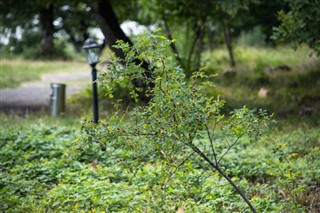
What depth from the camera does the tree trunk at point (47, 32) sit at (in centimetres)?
2800

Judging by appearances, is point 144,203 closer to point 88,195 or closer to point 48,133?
point 88,195

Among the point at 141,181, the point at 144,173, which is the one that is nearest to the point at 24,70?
the point at 144,173

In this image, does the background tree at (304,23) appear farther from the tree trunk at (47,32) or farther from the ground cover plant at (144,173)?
the tree trunk at (47,32)

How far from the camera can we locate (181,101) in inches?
154

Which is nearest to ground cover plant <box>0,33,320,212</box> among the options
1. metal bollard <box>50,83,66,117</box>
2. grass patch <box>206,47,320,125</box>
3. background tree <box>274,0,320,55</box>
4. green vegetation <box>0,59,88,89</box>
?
background tree <box>274,0,320,55</box>

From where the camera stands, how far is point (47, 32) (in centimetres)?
2820

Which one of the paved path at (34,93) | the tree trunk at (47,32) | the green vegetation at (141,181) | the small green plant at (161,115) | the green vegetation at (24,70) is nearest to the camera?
the small green plant at (161,115)

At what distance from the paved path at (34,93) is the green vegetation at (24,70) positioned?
0.43 metres

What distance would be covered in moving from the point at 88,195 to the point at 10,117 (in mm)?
6059

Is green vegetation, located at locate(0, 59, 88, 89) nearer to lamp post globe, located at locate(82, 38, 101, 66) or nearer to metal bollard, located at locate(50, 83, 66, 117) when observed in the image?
metal bollard, located at locate(50, 83, 66, 117)

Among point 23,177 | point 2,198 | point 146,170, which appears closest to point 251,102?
point 146,170

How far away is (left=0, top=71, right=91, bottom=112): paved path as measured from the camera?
1334cm

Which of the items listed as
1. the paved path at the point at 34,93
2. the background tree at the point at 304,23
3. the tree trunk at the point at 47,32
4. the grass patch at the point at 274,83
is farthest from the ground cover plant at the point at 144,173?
the tree trunk at the point at 47,32

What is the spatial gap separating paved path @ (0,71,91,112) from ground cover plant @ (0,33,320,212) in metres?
4.13
